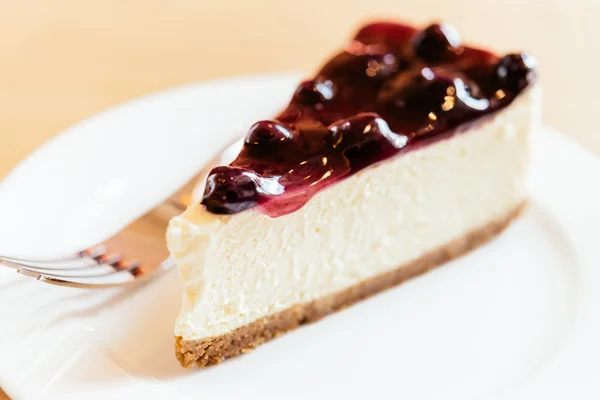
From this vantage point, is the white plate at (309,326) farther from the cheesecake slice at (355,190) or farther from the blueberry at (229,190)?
the blueberry at (229,190)

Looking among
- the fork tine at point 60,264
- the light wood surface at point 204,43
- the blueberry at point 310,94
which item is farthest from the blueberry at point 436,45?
the fork tine at point 60,264

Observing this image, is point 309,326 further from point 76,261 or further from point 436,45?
point 436,45

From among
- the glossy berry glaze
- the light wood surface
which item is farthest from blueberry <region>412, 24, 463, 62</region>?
the light wood surface

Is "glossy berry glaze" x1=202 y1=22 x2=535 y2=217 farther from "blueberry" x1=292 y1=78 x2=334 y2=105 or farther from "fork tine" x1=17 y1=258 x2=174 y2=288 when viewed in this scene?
"fork tine" x1=17 y1=258 x2=174 y2=288

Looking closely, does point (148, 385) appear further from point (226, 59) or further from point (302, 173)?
point (226, 59)

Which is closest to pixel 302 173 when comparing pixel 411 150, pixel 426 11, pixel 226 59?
pixel 411 150

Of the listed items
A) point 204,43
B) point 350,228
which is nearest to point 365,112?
point 350,228
